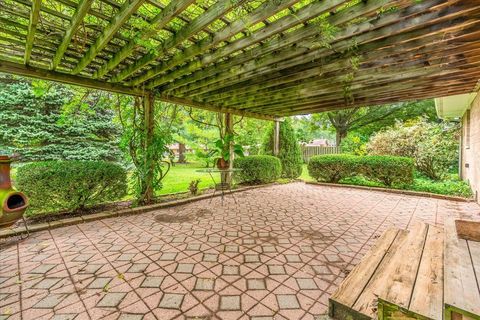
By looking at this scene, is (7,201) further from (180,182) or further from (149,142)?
(180,182)

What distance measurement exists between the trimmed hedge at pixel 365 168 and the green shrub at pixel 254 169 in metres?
1.63

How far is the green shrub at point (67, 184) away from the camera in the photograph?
3426 mm

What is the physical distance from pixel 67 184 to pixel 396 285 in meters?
4.44

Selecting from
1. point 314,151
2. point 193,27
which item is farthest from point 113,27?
point 314,151

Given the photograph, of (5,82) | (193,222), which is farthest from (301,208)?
(5,82)

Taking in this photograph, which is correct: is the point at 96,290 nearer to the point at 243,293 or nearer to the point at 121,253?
the point at 121,253

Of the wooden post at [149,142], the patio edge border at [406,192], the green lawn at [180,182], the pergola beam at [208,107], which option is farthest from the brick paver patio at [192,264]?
the pergola beam at [208,107]

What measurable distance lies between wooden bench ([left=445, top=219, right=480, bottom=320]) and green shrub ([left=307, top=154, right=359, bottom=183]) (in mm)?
5679

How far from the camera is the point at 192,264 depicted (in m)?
2.26

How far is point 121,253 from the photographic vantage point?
2.50 meters

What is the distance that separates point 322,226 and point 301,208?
41.8 inches

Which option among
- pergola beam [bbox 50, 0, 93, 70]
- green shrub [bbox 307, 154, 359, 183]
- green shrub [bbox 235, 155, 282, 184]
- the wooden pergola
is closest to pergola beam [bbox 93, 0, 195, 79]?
the wooden pergola

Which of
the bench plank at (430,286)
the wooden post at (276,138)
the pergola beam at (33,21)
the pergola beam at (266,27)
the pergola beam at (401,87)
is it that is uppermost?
the pergola beam at (33,21)

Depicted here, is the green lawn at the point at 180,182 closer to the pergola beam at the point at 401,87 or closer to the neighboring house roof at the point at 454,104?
the pergola beam at the point at 401,87
